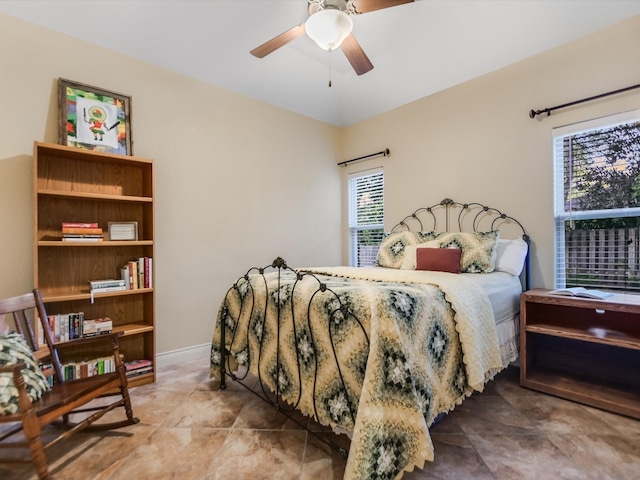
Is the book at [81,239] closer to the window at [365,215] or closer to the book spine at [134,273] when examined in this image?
the book spine at [134,273]

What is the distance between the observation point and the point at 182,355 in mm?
2902

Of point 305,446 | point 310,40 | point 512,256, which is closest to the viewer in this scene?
point 305,446

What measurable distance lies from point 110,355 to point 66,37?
2425mm

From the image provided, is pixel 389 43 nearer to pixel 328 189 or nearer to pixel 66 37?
pixel 328 189

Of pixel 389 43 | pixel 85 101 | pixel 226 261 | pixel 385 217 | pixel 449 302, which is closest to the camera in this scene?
pixel 449 302

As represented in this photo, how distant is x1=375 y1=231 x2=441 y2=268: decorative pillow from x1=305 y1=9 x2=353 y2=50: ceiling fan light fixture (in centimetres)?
184

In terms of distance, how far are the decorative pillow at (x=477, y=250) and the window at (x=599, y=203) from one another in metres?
0.53

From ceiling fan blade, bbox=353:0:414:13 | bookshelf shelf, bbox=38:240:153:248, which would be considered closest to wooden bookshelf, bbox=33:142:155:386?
bookshelf shelf, bbox=38:240:153:248

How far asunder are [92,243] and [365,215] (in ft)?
9.62

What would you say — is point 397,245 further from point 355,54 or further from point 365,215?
point 355,54

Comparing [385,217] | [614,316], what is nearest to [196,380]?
[385,217]

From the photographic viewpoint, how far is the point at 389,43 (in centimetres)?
281

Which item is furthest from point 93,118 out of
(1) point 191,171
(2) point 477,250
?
(2) point 477,250

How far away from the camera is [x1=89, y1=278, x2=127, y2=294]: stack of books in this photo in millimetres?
2283
